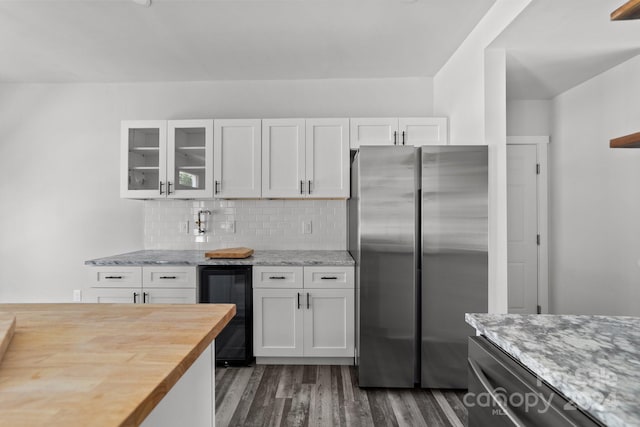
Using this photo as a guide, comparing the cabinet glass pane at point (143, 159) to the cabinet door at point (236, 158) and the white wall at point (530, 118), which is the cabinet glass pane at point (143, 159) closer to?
the cabinet door at point (236, 158)

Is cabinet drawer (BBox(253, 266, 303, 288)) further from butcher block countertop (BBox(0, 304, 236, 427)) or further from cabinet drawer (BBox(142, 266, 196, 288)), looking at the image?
butcher block countertop (BBox(0, 304, 236, 427))

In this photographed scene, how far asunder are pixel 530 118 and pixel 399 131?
4.98 feet

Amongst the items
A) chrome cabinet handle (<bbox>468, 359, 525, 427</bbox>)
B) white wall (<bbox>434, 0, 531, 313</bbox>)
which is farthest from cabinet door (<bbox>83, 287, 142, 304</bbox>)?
white wall (<bbox>434, 0, 531, 313</bbox>)

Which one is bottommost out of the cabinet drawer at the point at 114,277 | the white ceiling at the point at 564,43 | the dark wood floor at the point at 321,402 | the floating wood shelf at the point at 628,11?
the dark wood floor at the point at 321,402

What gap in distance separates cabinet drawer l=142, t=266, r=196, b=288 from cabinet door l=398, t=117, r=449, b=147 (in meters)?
2.30

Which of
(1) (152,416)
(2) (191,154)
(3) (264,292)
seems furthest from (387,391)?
(2) (191,154)

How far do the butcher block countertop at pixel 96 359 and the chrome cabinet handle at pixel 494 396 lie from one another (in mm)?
834

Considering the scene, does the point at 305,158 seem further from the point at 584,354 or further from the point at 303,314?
the point at 584,354

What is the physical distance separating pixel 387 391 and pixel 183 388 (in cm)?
186

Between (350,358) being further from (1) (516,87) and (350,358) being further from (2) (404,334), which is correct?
(1) (516,87)

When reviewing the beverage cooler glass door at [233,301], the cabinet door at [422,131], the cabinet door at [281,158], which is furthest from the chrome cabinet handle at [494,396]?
the cabinet door at [422,131]

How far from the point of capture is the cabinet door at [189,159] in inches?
121

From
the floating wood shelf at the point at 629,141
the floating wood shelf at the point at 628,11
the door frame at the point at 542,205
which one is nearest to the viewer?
the floating wood shelf at the point at 628,11

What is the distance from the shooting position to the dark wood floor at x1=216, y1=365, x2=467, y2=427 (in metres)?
1.99
